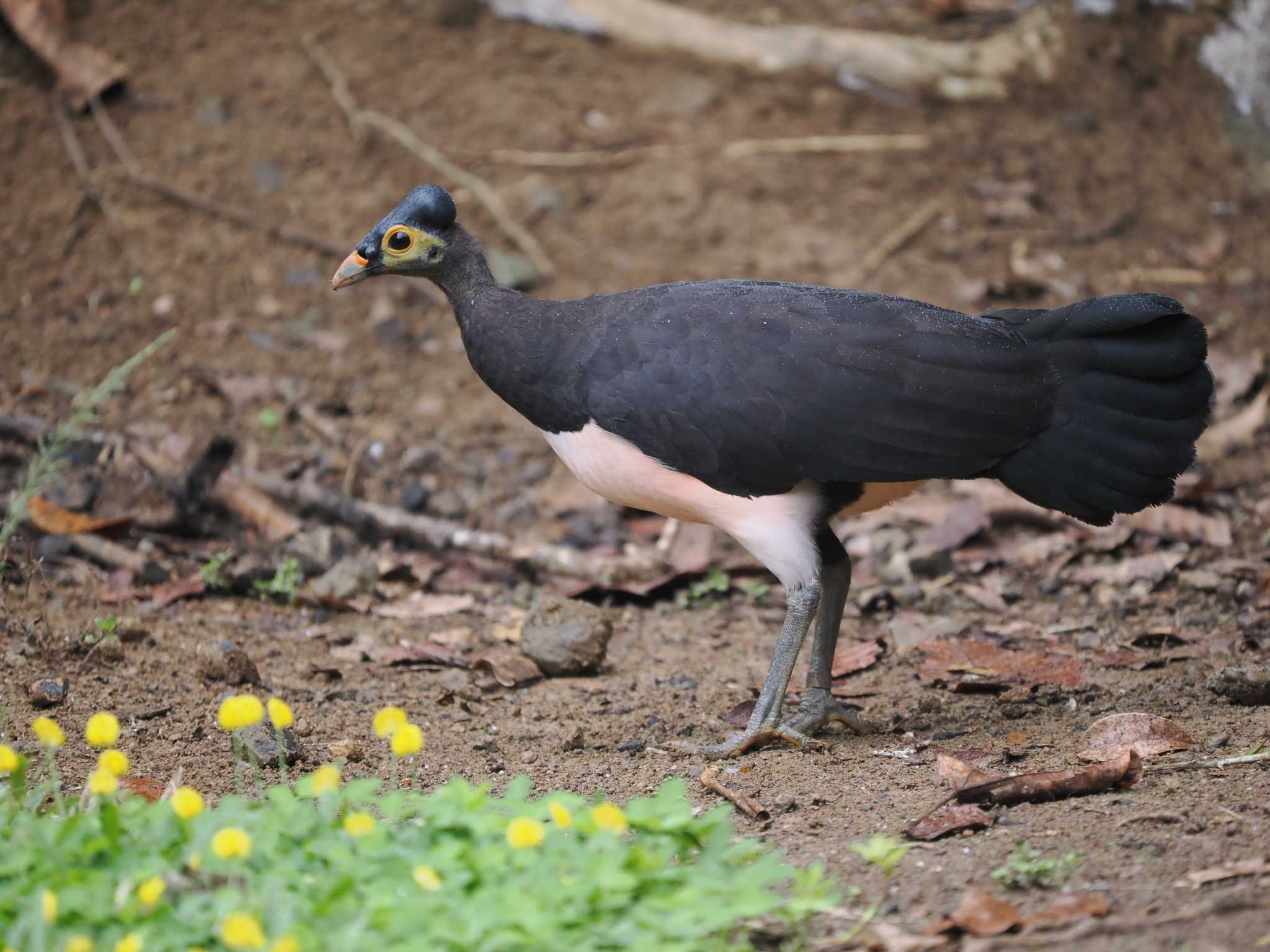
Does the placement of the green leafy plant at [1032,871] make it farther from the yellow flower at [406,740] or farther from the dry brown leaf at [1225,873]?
the yellow flower at [406,740]

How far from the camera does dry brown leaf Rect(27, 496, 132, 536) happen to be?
621 cm

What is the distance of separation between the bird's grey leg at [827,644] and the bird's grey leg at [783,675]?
24 centimetres

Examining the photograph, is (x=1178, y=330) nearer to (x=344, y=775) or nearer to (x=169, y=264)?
(x=344, y=775)

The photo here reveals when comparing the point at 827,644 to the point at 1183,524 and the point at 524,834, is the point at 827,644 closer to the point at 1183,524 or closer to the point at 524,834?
the point at 1183,524

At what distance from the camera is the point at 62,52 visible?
8766 millimetres

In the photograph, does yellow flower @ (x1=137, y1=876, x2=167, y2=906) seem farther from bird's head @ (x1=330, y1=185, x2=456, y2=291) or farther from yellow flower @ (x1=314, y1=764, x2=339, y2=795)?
bird's head @ (x1=330, y1=185, x2=456, y2=291)

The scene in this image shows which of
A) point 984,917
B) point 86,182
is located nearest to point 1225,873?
point 984,917

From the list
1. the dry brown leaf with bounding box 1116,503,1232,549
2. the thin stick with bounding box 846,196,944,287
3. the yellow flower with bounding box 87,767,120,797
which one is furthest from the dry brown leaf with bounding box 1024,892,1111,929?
the thin stick with bounding box 846,196,944,287

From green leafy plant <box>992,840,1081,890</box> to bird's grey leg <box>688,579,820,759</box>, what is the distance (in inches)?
55.9

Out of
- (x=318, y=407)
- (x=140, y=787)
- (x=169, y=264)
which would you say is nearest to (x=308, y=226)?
(x=169, y=264)

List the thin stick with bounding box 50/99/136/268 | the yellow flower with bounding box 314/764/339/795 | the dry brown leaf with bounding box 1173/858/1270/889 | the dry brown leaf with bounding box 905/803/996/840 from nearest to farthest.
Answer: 1. the yellow flower with bounding box 314/764/339/795
2. the dry brown leaf with bounding box 1173/858/1270/889
3. the dry brown leaf with bounding box 905/803/996/840
4. the thin stick with bounding box 50/99/136/268

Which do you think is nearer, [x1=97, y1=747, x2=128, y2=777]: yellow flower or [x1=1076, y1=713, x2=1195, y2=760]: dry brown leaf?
[x1=97, y1=747, x2=128, y2=777]: yellow flower

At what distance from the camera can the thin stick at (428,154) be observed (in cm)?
862

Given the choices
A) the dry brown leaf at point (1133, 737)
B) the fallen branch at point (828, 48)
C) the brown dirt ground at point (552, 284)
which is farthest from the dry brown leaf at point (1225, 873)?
the fallen branch at point (828, 48)
